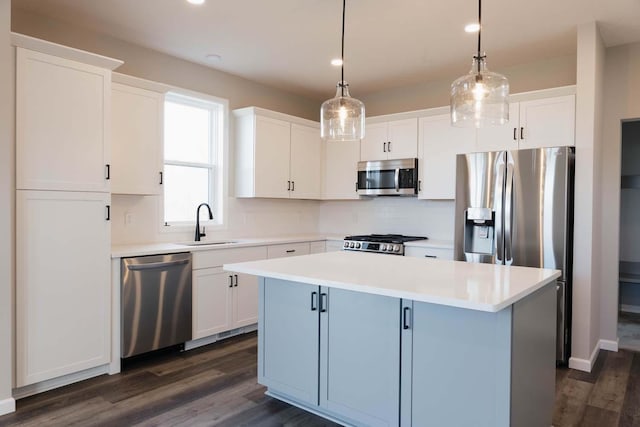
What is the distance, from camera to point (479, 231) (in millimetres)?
3934

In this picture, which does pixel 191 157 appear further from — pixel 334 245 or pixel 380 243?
pixel 380 243

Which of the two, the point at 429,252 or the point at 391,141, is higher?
the point at 391,141

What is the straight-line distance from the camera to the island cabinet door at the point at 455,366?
6.30 feet

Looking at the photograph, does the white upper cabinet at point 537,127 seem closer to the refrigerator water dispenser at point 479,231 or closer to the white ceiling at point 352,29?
the white ceiling at point 352,29

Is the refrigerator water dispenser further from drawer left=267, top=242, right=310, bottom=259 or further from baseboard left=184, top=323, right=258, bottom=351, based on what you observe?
baseboard left=184, top=323, right=258, bottom=351

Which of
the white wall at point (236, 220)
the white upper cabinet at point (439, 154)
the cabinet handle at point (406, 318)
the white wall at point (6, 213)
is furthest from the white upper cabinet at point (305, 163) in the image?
the cabinet handle at point (406, 318)

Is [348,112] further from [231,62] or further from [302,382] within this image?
[231,62]

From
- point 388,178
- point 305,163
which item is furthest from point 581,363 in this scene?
point 305,163

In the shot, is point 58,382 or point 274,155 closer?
point 58,382

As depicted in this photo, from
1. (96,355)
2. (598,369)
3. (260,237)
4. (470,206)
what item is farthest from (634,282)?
(96,355)

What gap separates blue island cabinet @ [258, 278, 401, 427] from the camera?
2.27 meters

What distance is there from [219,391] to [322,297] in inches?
43.5

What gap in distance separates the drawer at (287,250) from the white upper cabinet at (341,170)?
2.76ft

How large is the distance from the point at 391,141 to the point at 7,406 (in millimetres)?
3962
